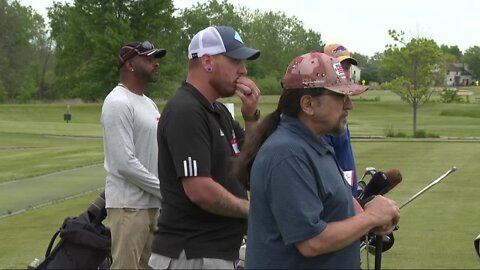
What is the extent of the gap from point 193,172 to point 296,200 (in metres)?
0.98

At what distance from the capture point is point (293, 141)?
3244 mm

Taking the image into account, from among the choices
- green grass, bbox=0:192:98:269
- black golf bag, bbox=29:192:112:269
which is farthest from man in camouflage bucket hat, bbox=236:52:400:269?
green grass, bbox=0:192:98:269

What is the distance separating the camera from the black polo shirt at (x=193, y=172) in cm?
403

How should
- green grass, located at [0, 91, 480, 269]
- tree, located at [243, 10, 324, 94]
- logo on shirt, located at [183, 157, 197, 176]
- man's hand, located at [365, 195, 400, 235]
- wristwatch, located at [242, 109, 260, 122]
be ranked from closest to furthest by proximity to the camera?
man's hand, located at [365, 195, 400, 235], logo on shirt, located at [183, 157, 197, 176], wristwatch, located at [242, 109, 260, 122], green grass, located at [0, 91, 480, 269], tree, located at [243, 10, 324, 94]

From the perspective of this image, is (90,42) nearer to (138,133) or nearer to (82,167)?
(82,167)

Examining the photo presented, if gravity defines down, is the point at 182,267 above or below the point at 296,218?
below

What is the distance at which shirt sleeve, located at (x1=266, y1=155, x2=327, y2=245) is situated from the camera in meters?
3.13

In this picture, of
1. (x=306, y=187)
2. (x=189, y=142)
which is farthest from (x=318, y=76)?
(x=189, y=142)

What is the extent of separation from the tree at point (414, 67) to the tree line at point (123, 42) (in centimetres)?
6

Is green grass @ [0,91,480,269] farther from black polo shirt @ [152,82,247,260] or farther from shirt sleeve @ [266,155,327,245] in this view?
shirt sleeve @ [266,155,327,245]

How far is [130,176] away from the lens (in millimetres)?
5371

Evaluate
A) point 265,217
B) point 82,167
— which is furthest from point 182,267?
point 82,167

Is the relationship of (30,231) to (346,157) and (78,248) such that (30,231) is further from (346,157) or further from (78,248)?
(346,157)

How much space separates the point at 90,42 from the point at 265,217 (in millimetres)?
69220
